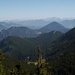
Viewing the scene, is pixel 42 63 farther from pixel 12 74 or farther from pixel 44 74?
pixel 12 74

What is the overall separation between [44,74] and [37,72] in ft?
2.27

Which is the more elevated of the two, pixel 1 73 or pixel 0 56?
pixel 0 56

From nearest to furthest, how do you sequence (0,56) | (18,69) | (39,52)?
(39,52) → (18,69) → (0,56)

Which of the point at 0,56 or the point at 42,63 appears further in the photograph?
the point at 0,56

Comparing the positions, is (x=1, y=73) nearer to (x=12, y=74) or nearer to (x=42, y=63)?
(x=12, y=74)

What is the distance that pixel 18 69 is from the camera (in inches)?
1016

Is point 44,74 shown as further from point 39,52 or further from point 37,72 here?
point 39,52

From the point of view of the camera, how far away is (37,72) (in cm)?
2198

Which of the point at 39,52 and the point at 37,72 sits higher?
the point at 39,52

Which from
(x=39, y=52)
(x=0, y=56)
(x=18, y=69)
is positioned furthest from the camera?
(x=0, y=56)

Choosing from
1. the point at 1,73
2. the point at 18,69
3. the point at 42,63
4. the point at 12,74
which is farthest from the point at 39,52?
the point at 1,73

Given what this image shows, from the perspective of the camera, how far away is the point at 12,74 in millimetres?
27234

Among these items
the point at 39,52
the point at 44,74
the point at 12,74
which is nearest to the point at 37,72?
the point at 44,74

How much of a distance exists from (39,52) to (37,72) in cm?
213
